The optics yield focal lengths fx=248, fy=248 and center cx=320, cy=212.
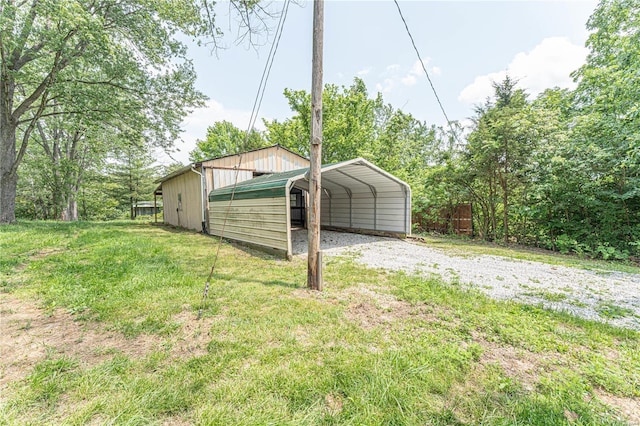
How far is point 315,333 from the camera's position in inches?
98.3

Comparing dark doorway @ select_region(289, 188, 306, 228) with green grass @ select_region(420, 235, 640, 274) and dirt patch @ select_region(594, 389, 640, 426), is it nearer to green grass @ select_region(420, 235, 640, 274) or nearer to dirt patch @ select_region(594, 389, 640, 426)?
green grass @ select_region(420, 235, 640, 274)

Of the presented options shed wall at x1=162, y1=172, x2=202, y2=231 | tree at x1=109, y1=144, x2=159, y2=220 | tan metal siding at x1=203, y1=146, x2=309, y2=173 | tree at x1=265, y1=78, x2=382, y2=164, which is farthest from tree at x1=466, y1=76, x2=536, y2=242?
tree at x1=109, y1=144, x2=159, y2=220

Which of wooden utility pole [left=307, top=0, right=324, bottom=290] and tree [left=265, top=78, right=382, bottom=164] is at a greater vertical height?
tree [left=265, top=78, right=382, bottom=164]

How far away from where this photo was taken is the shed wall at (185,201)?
10.7 metres

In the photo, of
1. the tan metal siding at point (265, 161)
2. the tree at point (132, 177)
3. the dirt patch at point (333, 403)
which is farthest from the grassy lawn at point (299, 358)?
the tree at point (132, 177)

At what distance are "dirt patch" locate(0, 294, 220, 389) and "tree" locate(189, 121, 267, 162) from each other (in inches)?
1030

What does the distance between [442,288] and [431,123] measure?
30615 millimetres

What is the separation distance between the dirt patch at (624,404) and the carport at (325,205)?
480cm

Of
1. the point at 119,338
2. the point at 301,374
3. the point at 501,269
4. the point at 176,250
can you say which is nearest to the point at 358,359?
the point at 301,374

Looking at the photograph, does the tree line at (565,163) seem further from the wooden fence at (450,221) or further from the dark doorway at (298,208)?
the dark doorway at (298,208)

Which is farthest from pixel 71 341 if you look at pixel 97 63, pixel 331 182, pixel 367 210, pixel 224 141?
pixel 224 141

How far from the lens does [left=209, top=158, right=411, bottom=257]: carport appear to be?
6.09 metres

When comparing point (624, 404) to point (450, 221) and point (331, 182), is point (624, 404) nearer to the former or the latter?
point (331, 182)

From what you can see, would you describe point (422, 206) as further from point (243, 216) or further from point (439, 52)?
point (243, 216)
